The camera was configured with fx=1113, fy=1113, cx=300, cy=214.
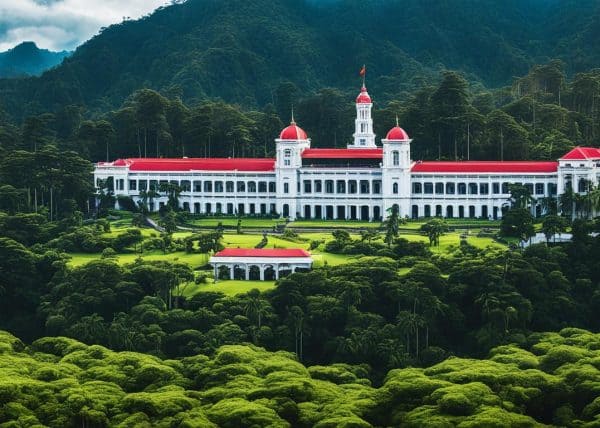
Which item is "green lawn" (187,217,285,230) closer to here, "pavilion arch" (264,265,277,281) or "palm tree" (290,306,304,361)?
"pavilion arch" (264,265,277,281)

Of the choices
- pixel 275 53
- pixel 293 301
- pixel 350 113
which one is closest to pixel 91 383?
pixel 293 301

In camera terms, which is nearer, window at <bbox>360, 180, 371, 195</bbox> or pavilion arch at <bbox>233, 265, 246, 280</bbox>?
pavilion arch at <bbox>233, 265, 246, 280</bbox>

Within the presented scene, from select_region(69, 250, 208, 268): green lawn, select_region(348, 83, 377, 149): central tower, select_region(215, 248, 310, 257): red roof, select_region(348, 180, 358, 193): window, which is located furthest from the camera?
select_region(348, 83, 377, 149): central tower

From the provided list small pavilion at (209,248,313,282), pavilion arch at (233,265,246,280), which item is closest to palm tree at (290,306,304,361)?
small pavilion at (209,248,313,282)

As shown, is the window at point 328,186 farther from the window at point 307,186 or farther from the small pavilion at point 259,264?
the small pavilion at point 259,264

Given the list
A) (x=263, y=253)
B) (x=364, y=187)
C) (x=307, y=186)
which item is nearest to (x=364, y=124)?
(x=364, y=187)

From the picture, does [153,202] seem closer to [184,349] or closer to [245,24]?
[184,349]
